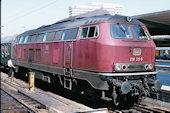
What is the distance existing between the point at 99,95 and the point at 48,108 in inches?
80.8

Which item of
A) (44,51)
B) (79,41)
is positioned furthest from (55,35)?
(79,41)

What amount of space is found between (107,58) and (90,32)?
4.60 ft

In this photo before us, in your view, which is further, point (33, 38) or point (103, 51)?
point (33, 38)

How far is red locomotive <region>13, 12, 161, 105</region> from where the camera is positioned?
26.7 feet

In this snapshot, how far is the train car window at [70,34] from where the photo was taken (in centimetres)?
968

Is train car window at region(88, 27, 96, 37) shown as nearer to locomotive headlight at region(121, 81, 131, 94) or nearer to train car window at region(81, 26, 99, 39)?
train car window at region(81, 26, 99, 39)

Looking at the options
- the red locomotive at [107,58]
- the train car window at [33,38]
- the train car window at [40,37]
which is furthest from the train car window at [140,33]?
the train car window at [33,38]

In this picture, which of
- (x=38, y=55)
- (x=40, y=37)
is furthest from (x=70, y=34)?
(x=38, y=55)

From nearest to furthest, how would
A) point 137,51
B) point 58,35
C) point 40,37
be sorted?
point 137,51 < point 58,35 < point 40,37

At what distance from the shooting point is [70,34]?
1002cm

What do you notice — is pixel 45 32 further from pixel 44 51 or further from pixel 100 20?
pixel 100 20

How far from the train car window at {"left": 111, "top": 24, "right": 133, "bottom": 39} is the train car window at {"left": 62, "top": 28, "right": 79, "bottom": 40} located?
175 cm

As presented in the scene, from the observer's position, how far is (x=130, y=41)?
8656mm

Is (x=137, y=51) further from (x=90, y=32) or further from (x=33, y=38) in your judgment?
(x=33, y=38)
